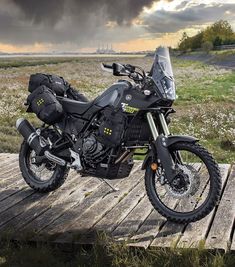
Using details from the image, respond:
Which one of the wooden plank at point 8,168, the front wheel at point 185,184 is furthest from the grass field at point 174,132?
the wooden plank at point 8,168

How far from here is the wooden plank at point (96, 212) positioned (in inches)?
223

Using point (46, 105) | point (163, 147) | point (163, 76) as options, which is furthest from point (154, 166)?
point (46, 105)

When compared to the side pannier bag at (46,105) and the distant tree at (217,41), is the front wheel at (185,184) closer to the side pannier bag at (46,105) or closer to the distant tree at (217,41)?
the side pannier bag at (46,105)

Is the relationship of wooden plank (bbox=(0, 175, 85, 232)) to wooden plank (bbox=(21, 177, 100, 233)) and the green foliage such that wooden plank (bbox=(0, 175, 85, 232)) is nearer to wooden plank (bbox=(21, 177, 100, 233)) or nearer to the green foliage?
wooden plank (bbox=(21, 177, 100, 233))

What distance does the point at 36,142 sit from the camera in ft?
22.9

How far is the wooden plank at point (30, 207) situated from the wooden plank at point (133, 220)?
1.09 meters

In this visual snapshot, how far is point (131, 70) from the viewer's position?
5766 mm

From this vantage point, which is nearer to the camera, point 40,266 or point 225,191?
point 40,266

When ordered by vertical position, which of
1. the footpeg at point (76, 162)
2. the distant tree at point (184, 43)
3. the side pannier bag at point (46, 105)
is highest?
the side pannier bag at point (46, 105)

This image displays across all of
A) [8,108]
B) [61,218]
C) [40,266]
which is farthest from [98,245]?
[8,108]

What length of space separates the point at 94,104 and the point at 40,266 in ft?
6.74

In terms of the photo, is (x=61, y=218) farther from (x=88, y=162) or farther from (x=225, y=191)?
(x=225, y=191)

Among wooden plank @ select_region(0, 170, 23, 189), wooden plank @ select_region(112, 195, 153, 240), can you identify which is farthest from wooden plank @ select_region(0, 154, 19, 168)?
wooden plank @ select_region(112, 195, 153, 240)

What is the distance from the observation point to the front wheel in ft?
18.4
